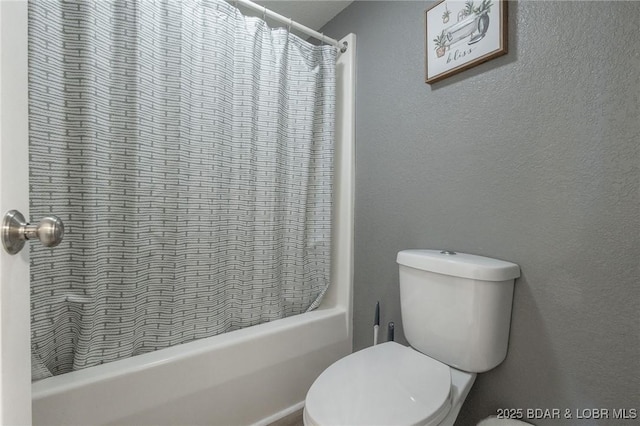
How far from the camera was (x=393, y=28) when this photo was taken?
4.55 ft

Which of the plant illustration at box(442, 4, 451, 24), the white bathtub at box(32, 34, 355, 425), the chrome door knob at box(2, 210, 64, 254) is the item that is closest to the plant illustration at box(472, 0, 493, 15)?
the plant illustration at box(442, 4, 451, 24)

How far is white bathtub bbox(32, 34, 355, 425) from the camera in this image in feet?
3.06

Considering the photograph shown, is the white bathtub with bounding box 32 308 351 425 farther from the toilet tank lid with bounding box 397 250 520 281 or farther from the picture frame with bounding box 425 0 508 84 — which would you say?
the picture frame with bounding box 425 0 508 84

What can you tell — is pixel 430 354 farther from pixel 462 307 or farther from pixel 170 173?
pixel 170 173

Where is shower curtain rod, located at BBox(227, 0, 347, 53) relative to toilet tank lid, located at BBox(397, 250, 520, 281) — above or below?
above

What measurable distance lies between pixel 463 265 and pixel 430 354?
36cm

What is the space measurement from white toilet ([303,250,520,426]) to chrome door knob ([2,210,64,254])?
684 millimetres

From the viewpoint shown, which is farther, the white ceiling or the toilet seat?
the white ceiling

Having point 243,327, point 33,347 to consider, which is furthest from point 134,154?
point 243,327

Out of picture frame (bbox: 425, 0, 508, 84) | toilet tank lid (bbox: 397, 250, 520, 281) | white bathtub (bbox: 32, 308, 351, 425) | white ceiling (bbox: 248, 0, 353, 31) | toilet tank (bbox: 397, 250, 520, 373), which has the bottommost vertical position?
white bathtub (bbox: 32, 308, 351, 425)

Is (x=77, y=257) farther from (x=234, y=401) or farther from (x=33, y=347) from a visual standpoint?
(x=234, y=401)

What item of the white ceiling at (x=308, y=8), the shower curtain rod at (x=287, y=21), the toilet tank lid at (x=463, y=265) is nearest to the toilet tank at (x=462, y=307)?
the toilet tank lid at (x=463, y=265)

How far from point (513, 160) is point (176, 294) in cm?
129

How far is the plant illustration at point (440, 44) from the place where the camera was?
3.81 feet
